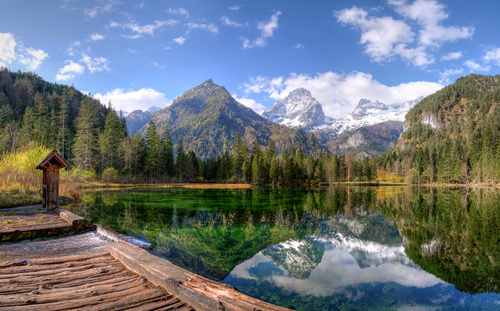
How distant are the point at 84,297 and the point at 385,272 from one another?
1106cm

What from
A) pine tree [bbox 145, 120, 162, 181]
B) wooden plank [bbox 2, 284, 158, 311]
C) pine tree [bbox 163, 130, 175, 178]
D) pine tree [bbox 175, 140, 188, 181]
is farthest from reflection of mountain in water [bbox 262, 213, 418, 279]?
pine tree [bbox 175, 140, 188, 181]

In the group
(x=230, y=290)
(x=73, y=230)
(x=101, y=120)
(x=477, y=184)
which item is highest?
(x=101, y=120)

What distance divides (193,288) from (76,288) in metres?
2.40

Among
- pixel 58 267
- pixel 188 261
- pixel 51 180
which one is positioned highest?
pixel 51 180

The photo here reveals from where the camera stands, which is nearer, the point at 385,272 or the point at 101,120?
the point at 385,272

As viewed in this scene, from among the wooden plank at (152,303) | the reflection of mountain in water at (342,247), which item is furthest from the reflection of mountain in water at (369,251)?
the wooden plank at (152,303)

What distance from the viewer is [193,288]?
4445 mm

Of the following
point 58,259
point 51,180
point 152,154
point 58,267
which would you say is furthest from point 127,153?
point 58,267

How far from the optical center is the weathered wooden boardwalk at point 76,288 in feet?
13.6

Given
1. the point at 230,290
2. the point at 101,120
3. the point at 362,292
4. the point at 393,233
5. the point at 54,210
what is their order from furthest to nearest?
1. the point at 101,120
2. the point at 393,233
3. the point at 54,210
4. the point at 362,292
5. the point at 230,290

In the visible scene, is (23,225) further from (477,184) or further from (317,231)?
(477,184)

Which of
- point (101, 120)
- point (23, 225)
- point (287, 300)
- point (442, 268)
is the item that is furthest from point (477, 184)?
point (101, 120)

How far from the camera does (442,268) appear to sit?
34.7ft

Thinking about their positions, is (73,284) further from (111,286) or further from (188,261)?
(188,261)
